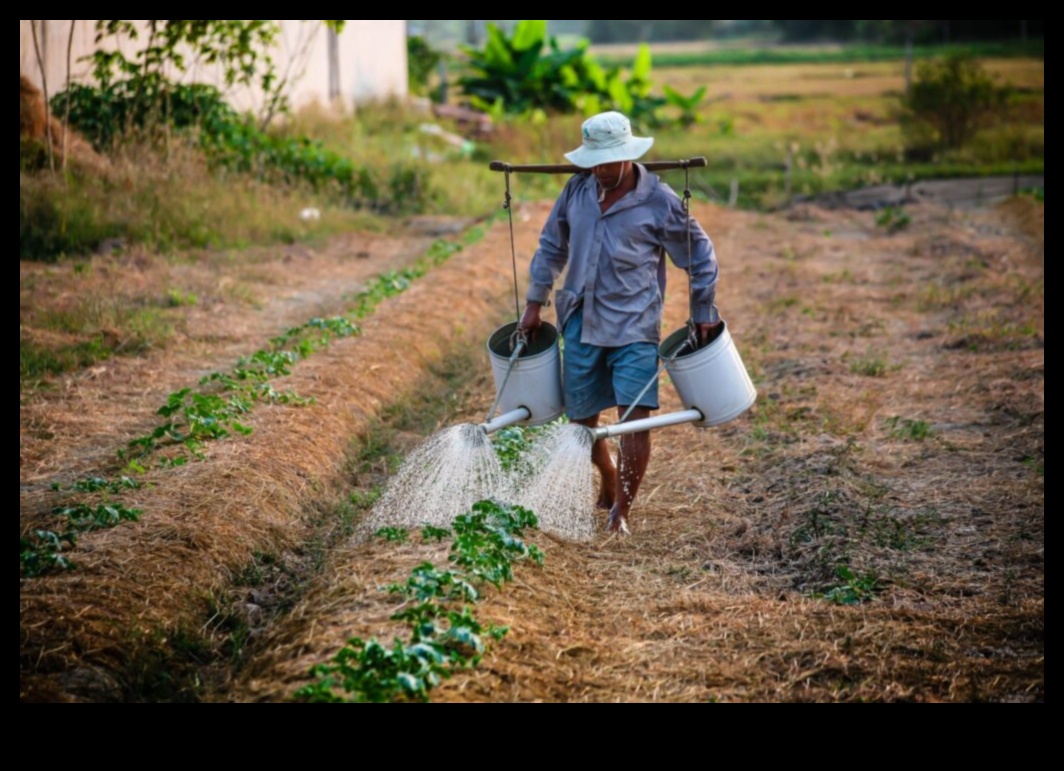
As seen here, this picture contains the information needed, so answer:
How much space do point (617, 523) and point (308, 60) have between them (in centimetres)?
1518

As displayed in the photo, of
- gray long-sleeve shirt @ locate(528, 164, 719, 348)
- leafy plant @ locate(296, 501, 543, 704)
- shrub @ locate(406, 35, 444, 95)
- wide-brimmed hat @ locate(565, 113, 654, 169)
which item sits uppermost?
shrub @ locate(406, 35, 444, 95)

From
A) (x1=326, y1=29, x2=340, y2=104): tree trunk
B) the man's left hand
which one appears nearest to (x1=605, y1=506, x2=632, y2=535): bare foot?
the man's left hand

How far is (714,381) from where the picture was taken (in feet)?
16.2

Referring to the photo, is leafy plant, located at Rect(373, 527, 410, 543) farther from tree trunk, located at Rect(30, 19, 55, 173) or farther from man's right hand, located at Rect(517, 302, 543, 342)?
tree trunk, located at Rect(30, 19, 55, 173)

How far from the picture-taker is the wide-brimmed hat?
15.8 ft

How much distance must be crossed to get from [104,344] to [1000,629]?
6078 mm

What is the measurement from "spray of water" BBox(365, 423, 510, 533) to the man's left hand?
3.18 ft

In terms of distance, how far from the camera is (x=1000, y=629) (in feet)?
13.7

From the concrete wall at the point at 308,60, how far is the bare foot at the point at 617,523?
846 centimetres

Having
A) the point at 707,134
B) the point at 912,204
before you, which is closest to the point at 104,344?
the point at 912,204

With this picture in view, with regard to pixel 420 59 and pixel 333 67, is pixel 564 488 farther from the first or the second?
pixel 420 59

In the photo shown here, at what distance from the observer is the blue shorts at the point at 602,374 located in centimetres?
502

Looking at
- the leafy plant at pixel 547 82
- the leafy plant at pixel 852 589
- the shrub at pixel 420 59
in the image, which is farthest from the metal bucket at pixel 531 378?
the shrub at pixel 420 59

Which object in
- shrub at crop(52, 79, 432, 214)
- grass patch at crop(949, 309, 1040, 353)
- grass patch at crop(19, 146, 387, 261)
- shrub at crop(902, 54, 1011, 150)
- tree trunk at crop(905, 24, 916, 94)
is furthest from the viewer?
tree trunk at crop(905, 24, 916, 94)
